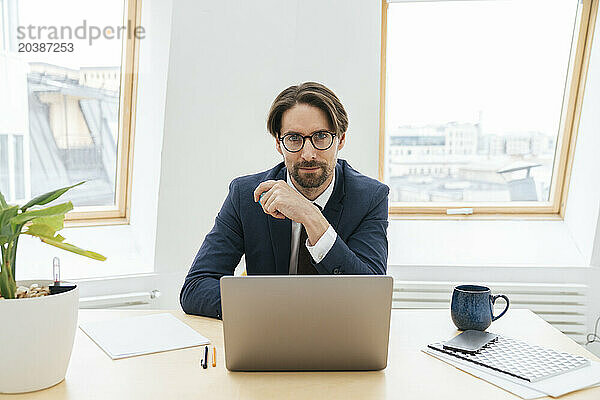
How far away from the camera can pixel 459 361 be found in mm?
1413

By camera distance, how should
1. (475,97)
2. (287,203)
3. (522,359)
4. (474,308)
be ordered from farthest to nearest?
1. (475,97)
2. (287,203)
3. (474,308)
4. (522,359)

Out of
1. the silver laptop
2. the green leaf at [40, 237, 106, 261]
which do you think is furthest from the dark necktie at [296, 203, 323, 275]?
the green leaf at [40, 237, 106, 261]

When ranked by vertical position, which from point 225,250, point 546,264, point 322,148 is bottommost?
point 546,264

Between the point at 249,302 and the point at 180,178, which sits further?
the point at 180,178

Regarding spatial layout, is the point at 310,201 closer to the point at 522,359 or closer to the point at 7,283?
the point at 522,359

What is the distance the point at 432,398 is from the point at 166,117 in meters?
2.19

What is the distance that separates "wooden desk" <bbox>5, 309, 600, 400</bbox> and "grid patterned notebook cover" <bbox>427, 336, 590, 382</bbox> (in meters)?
0.06

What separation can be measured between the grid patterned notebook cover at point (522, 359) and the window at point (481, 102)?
7.10ft

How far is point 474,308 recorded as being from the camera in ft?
5.27

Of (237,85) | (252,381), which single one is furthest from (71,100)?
(252,381)

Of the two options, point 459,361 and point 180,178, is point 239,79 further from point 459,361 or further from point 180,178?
point 459,361

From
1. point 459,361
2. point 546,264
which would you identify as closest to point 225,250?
point 459,361

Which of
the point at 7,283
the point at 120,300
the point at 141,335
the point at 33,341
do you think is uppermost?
the point at 7,283

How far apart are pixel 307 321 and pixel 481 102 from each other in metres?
2.55
